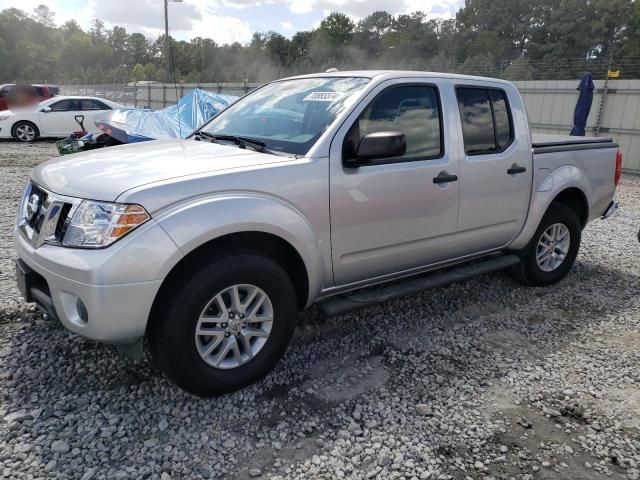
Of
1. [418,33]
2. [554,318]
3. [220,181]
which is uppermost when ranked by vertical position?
[418,33]

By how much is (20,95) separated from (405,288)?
17604 mm

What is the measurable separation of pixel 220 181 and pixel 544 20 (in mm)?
69525

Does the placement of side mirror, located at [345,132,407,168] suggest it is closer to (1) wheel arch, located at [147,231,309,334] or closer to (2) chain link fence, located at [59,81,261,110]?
(1) wheel arch, located at [147,231,309,334]

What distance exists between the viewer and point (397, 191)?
3.48m

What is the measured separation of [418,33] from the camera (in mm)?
73938

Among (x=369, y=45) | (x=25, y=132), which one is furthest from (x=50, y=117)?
(x=369, y=45)

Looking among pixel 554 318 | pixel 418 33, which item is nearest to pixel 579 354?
pixel 554 318

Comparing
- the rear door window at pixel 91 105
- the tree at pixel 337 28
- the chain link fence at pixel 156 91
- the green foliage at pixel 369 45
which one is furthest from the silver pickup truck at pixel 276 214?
the tree at pixel 337 28

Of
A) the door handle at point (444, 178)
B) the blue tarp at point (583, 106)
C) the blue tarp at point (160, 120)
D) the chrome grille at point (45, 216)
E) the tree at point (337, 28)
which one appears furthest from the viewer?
the tree at point (337, 28)

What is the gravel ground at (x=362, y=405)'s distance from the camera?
253 cm

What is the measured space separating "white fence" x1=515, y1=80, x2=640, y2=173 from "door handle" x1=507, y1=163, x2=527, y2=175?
1081 centimetres

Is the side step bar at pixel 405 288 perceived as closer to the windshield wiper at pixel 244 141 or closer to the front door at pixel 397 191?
the front door at pixel 397 191

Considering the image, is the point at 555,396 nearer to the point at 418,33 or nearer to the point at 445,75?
the point at 445,75

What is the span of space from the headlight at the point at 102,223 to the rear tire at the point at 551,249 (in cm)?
352
